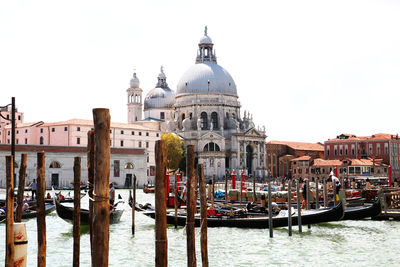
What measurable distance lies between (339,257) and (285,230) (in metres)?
3.98

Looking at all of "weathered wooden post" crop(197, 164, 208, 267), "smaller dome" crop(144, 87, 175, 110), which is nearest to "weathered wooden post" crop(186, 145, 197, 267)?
"weathered wooden post" crop(197, 164, 208, 267)

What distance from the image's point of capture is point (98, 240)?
5.28 meters

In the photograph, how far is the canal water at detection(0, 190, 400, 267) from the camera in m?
11.2

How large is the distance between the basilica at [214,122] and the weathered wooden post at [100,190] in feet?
171

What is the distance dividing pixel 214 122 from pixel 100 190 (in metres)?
57.3

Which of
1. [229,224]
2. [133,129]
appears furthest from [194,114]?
[229,224]

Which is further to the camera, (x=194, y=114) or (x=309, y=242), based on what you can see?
(x=194, y=114)

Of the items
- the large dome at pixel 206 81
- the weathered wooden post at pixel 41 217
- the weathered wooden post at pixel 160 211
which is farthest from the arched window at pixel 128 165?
the weathered wooden post at pixel 160 211

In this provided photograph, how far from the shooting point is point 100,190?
17.3 feet

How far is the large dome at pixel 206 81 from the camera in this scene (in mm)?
61812

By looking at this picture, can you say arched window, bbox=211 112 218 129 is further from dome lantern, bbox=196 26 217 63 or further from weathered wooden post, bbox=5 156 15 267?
weathered wooden post, bbox=5 156 15 267

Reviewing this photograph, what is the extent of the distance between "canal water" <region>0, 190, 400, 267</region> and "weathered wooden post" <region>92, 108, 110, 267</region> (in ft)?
15.6

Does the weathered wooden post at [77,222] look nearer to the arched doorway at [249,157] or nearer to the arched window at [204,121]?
the arched window at [204,121]

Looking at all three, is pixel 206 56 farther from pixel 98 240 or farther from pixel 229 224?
pixel 98 240
